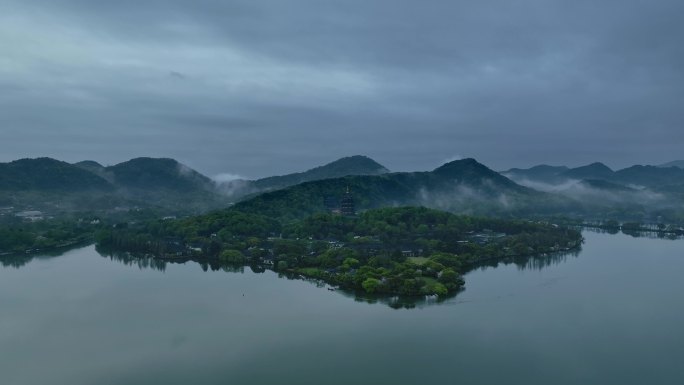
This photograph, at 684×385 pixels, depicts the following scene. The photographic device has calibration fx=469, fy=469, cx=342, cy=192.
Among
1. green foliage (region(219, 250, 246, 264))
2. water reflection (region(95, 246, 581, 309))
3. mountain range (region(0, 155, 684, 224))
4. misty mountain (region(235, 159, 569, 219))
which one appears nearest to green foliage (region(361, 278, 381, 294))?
water reflection (region(95, 246, 581, 309))

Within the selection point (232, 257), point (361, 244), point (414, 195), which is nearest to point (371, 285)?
point (232, 257)

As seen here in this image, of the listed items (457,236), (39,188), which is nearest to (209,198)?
(39,188)

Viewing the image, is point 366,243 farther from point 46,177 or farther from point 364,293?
point 46,177

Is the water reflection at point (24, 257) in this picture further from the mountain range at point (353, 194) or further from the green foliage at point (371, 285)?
the green foliage at point (371, 285)

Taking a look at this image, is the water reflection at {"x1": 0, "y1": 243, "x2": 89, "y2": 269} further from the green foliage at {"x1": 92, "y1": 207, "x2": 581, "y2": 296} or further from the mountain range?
the mountain range

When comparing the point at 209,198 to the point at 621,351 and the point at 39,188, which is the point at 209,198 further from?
the point at 621,351
